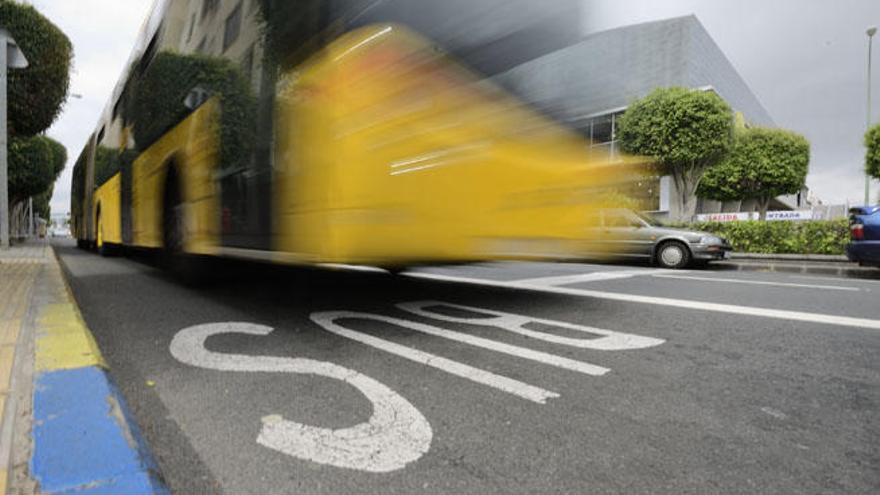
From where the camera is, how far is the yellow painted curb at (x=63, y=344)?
2.21 meters

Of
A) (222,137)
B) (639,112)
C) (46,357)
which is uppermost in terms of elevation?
(639,112)

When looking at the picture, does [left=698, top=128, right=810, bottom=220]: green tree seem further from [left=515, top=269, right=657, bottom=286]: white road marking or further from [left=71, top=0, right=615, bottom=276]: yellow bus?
[left=71, top=0, right=615, bottom=276]: yellow bus

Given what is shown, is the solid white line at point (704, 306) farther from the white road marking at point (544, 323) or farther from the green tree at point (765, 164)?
the green tree at point (765, 164)

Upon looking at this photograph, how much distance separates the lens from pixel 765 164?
86.8 ft

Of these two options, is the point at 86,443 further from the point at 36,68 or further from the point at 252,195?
the point at 36,68

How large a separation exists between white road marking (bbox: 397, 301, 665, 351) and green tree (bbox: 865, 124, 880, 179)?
2485cm

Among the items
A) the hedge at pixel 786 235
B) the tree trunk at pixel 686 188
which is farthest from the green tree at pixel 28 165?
the tree trunk at pixel 686 188

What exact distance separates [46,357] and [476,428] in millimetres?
2093

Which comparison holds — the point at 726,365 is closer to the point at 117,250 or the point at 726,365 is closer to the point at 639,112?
the point at 117,250

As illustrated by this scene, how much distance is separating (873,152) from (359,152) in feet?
87.1

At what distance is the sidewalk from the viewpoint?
1.30m

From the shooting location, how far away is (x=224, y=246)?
390 cm

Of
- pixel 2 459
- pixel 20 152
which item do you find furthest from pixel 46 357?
pixel 20 152

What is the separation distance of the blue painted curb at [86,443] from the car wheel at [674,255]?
10305mm
